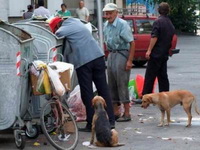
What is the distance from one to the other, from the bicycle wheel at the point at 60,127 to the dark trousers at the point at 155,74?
3738mm

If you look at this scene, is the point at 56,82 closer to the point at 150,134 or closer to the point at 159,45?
the point at 150,134

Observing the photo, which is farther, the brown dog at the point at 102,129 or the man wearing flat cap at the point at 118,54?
the man wearing flat cap at the point at 118,54

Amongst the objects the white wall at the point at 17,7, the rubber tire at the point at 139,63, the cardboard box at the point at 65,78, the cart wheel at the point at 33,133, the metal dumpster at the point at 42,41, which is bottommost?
the rubber tire at the point at 139,63

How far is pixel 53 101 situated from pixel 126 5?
34.0m

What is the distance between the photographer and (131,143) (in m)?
8.93

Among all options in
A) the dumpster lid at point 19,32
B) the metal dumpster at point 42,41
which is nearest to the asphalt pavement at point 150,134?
the metal dumpster at point 42,41

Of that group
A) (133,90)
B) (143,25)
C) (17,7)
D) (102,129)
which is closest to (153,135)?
(102,129)

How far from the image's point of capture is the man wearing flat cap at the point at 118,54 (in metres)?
10.4

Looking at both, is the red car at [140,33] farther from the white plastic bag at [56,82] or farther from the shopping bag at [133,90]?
the white plastic bag at [56,82]

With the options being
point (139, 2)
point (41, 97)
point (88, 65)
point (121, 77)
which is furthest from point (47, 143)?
point (139, 2)

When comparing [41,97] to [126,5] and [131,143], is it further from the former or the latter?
[126,5]

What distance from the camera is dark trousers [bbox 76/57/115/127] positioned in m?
9.41

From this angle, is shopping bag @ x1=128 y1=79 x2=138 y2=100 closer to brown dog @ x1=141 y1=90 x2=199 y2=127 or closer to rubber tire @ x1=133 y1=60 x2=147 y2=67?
brown dog @ x1=141 y1=90 x2=199 y2=127

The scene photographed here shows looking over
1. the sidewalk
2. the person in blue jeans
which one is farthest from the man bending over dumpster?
the person in blue jeans
